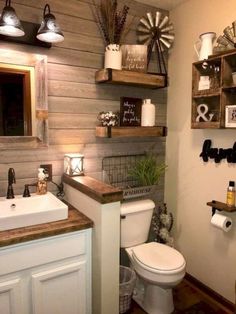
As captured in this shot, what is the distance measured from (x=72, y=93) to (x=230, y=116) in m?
1.17

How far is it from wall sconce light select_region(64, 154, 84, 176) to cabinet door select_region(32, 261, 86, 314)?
2.21 feet

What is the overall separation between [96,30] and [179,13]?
0.79m

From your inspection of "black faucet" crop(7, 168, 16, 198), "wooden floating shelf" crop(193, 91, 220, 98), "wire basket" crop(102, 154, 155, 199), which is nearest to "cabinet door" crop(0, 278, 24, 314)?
"black faucet" crop(7, 168, 16, 198)

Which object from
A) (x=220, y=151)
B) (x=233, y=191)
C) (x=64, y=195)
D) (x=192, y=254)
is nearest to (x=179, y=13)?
(x=220, y=151)

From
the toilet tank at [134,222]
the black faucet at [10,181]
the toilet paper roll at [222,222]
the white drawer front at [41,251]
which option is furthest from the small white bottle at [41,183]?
the toilet paper roll at [222,222]

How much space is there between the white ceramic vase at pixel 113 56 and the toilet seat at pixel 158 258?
142 cm

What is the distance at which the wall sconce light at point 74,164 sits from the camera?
1983 mm

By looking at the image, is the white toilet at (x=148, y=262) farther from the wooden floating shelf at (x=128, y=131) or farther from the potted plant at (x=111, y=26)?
the potted plant at (x=111, y=26)

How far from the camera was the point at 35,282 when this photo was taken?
57.6 inches

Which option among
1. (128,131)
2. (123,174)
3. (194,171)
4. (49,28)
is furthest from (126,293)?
(49,28)

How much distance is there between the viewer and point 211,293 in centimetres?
214

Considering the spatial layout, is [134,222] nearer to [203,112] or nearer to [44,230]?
[44,230]

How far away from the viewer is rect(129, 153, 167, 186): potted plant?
232 centimetres

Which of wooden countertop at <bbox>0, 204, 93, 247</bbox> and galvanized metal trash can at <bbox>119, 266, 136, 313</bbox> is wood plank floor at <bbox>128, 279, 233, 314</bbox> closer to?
galvanized metal trash can at <bbox>119, 266, 136, 313</bbox>
